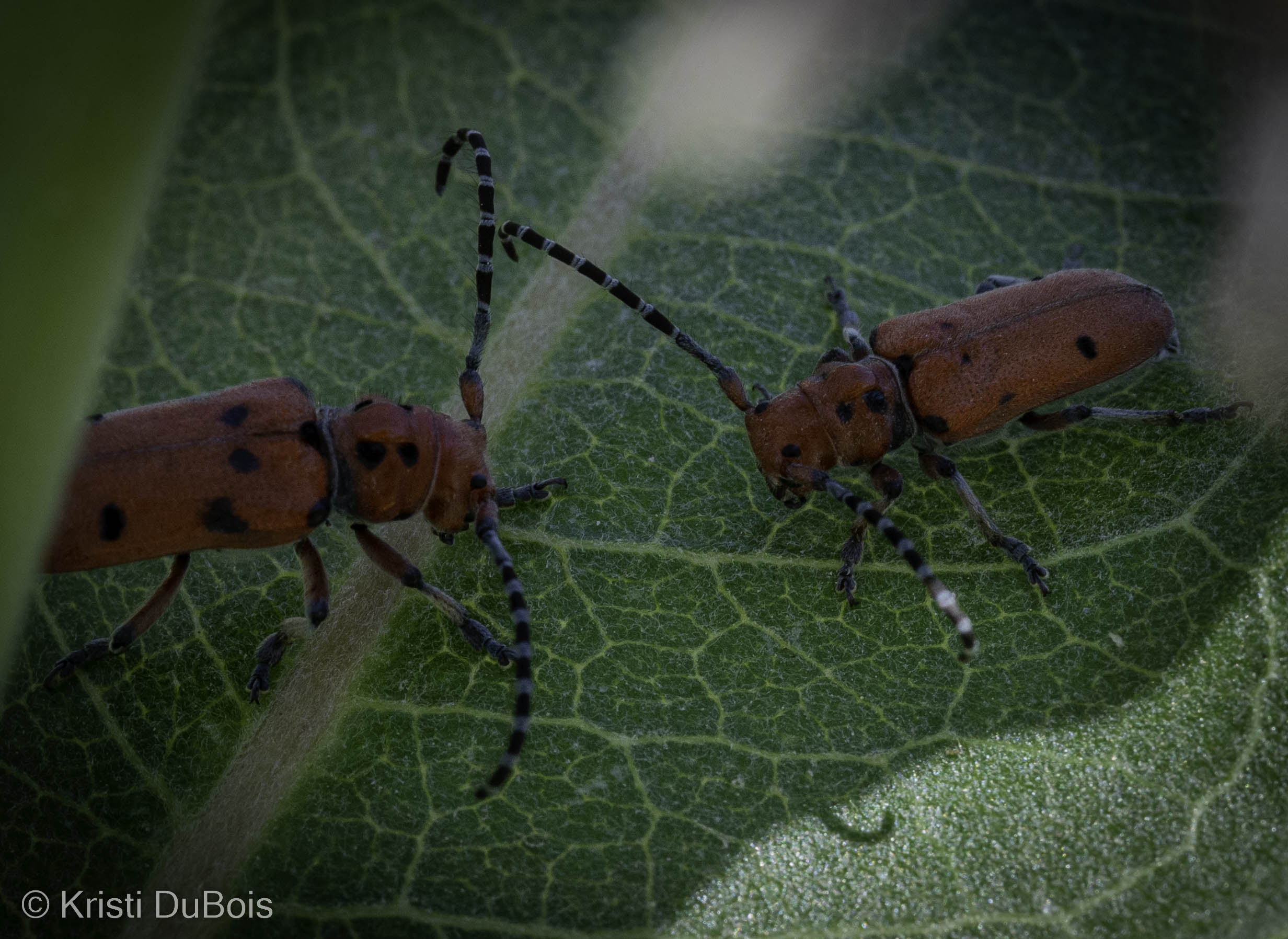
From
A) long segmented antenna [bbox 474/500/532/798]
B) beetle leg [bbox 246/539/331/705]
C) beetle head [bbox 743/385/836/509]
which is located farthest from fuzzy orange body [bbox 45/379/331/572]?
beetle head [bbox 743/385/836/509]

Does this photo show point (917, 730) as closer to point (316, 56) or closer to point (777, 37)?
point (777, 37)

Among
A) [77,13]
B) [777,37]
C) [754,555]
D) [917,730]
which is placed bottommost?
[917,730]

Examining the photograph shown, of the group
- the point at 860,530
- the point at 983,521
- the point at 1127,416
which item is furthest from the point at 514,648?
the point at 1127,416

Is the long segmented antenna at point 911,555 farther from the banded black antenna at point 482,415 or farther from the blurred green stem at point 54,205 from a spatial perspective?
the blurred green stem at point 54,205

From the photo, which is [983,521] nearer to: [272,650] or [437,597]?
[437,597]

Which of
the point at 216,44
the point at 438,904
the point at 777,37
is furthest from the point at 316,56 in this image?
the point at 438,904

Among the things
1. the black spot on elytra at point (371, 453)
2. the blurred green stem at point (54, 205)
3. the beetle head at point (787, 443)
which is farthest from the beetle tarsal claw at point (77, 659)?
the beetle head at point (787, 443)
